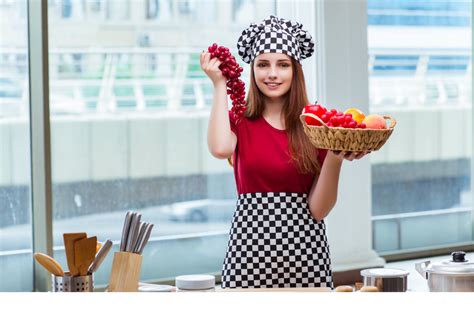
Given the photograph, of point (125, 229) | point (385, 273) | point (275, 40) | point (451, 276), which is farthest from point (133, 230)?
point (275, 40)

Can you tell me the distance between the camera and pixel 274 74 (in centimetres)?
234

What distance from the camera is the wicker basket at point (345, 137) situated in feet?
6.61

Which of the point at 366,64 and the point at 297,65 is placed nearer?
the point at 297,65

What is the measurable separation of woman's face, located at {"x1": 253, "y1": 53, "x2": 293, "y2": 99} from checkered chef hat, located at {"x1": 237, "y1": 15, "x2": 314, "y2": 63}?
2 cm

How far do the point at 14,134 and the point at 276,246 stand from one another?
2.74m

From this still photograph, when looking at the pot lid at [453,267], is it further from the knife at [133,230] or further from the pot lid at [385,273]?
the knife at [133,230]

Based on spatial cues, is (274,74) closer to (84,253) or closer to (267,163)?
(267,163)

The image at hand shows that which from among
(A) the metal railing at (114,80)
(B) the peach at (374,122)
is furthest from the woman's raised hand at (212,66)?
(A) the metal railing at (114,80)

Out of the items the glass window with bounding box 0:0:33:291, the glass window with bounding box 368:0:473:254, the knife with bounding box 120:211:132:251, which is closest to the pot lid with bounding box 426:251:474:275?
the knife with bounding box 120:211:132:251

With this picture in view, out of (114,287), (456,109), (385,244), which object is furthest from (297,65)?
(456,109)

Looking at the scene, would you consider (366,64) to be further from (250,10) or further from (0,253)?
(0,253)

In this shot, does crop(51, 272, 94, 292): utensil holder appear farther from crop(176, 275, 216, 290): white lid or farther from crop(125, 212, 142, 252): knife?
crop(176, 275, 216, 290): white lid

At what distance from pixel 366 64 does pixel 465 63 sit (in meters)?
1.57

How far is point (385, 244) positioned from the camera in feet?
20.7
